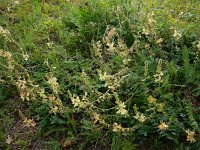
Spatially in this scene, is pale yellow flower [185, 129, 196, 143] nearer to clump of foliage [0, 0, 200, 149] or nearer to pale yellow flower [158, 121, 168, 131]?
clump of foliage [0, 0, 200, 149]

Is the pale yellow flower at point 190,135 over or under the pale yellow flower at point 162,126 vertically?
under

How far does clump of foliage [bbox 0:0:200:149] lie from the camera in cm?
344

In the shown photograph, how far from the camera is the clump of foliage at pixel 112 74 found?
11.3 ft

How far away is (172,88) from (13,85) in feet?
6.01

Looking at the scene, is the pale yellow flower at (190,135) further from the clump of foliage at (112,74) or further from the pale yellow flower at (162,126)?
the pale yellow flower at (162,126)

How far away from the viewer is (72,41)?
4.59 metres

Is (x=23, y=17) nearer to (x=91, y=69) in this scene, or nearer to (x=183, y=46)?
(x=91, y=69)

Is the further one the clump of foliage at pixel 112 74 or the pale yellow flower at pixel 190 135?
the clump of foliage at pixel 112 74

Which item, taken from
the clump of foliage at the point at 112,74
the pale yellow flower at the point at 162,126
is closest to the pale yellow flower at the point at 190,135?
the clump of foliage at the point at 112,74

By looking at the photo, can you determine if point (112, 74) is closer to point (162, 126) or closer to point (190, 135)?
point (162, 126)

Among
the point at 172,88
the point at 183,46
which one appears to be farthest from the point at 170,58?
the point at 172,88

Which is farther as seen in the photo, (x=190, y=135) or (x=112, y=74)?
(x=112, y=74)

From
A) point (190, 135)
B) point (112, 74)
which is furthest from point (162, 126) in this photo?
point (112, 74)

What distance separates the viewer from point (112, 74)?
13.2 feet
